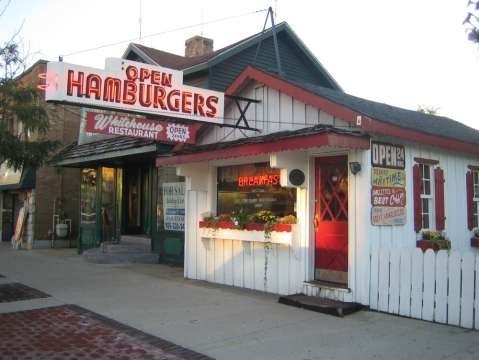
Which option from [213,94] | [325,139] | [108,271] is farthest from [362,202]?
[108,271]

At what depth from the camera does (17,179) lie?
1991cm

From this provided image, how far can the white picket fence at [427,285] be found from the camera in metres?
6.55

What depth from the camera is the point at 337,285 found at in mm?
8211

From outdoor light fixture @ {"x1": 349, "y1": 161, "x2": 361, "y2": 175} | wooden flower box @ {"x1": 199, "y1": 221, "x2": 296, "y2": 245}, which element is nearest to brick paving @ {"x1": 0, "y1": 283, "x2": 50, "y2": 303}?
wooden flower box @ {"x1": 199, "y1": 221, "x2": 296, "y2": 245}

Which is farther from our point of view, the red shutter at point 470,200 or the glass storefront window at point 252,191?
the red shutter at point 470,200

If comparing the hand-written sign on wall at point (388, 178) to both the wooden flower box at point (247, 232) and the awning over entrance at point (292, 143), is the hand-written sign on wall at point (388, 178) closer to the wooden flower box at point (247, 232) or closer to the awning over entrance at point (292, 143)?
the awning over entrance at point (292, 143)

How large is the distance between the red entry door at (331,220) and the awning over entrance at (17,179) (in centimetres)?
1303

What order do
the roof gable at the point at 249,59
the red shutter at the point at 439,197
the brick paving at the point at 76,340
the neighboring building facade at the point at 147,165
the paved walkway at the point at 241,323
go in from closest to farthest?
the brick paving at the point at 76,340 < the paved walkway at the point at 241,323 < the red shutter at the point at 439,197 < the neighboring building facade at the point at 147,165 < the roof gable at the point at 249,59

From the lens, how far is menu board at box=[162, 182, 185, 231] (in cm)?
1324

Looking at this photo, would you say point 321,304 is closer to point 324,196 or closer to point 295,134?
point 324,196

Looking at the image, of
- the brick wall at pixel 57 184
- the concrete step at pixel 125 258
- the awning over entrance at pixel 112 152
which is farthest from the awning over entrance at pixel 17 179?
the concrete step at pixel 125 258

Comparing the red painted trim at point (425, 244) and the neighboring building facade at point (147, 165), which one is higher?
the neighboring building facade at point (147, 165)

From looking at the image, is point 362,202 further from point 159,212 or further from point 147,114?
point 159,212

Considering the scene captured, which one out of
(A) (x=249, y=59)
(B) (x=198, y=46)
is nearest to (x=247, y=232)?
(A) (x=249, y=59)
